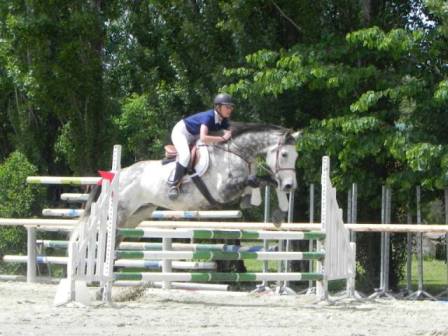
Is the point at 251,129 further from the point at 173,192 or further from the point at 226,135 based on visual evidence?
the point at 173,192

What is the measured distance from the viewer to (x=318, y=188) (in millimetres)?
14930

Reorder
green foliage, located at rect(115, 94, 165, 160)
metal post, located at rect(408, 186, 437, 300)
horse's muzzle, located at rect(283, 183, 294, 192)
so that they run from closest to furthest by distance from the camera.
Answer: horse's muzzle, located at rect(283, 183, 294, 192) → metal post, located at rect(408, 186, 437, 300) → green foliage, located at rect(115, 94, 165, 160)

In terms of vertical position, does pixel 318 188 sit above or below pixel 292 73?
below

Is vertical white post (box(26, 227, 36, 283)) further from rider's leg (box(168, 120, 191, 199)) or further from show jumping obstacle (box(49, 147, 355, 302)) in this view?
rider's leg (box(168, 120, 191, 199))

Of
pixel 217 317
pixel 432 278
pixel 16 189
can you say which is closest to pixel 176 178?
pixel 217 317

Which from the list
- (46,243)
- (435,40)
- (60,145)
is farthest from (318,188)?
(60,145)

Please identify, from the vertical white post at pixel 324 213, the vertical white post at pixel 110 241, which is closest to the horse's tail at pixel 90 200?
the vertical white post at pixel 110 241

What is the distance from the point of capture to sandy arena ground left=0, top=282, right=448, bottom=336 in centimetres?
762

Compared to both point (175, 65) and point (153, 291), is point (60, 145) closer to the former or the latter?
point (175, 65)

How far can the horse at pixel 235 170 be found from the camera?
10.2 m

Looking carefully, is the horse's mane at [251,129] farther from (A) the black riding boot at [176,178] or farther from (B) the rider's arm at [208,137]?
(A) the black riding boot at [176,178]

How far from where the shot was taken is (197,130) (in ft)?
35.0

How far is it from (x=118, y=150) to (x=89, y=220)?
0.78 metres

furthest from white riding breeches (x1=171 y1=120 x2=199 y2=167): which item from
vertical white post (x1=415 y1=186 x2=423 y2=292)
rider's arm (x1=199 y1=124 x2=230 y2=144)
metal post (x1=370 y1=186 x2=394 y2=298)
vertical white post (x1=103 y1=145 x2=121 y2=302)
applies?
vertical white post (x1=415 y1=186 x2=423 y2=292)
